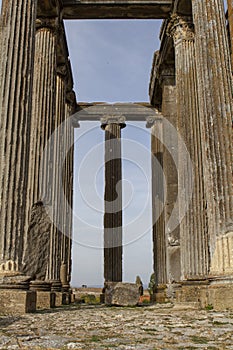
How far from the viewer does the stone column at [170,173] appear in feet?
57.2

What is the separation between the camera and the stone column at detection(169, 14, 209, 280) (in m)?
13.2

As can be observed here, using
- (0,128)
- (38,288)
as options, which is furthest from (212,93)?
(38,288)

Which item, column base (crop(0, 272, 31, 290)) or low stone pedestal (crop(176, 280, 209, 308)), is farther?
low stone pedestal (crop(176, 280, 209, 308))

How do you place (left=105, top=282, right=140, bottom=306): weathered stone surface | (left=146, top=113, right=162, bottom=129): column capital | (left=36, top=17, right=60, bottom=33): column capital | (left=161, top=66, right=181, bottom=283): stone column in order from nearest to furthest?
(left=105, top=282, right=140, bottom=306): weathered stone surface < (left=36, top=17, right=60, bottom=33): column capital < (left=161, top=66, right=181, bottom=283): stone column < (left=146, top=113, right=162, bottom=129): column capital

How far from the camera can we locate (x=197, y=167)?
1400 centimetres

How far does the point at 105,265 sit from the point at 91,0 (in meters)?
13.8

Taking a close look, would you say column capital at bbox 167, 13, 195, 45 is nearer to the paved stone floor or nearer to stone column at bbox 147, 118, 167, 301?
stone column at bbox 147, 118, 167, 301

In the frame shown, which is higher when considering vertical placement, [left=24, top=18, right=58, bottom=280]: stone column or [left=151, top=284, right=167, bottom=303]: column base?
[left=24, top=18, right=58, bottom=280]: stone column

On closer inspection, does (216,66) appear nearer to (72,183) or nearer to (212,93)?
(212,93)

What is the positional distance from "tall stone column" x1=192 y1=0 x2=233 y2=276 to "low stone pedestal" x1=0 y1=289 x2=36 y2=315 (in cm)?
410

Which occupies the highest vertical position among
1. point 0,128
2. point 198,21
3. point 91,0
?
point 91,0

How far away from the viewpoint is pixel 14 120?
1040 centimetres

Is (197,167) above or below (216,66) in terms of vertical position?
below

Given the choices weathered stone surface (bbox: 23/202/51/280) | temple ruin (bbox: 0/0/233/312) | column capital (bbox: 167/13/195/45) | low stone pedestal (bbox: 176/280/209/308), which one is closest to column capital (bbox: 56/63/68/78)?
temple ruin (bbox: 0/0/233/312)
